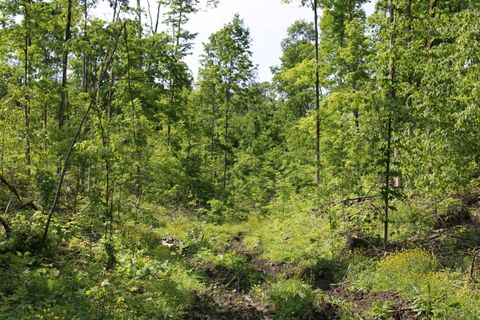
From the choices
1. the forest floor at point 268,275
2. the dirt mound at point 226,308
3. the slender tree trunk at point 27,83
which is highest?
the slender tree trunk at point 27,83

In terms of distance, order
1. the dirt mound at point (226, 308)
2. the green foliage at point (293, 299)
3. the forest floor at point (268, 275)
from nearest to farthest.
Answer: the forest floor at point (268, 275) < the dirt mound at point (226, 308) < the green foliage at point (293, 299)

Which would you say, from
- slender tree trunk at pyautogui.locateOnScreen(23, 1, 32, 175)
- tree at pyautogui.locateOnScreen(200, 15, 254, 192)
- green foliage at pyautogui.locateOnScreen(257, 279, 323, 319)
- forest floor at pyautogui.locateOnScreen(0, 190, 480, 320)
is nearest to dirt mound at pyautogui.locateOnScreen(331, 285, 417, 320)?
forest floor at pyautogui.locateOnScreen(0, 190, 480, 320)

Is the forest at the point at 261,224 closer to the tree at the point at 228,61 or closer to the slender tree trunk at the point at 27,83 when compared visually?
the slender tree trunk at the point at 27,83

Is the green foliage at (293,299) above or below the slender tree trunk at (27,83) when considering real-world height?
below

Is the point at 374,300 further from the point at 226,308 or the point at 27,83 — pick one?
the point at 27,83

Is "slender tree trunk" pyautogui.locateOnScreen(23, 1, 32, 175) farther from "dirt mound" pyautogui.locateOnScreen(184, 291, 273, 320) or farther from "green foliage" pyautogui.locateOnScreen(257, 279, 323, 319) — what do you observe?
"green foliage" pyautogui.locateOnScreen(257, 279, 323, 319)

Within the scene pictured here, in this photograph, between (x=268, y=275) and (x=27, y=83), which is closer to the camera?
(x=268, y=275)

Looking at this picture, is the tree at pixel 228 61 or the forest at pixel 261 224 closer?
A: the forest at pixel 261 224

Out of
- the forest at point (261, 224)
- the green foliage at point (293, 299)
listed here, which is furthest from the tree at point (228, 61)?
the green foliage at point (293, 299)

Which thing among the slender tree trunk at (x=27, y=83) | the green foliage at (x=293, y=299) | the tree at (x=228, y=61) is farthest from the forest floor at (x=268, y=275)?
the tree at (x=228, y=61)

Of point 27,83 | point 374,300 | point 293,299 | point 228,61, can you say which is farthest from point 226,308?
point 228,61

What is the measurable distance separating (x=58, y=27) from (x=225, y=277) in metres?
10.7

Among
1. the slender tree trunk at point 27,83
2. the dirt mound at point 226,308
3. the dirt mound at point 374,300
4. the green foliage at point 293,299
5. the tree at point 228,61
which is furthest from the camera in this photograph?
the tree at point 228,61

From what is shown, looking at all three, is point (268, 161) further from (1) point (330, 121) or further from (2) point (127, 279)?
(2) point (127, 279)
